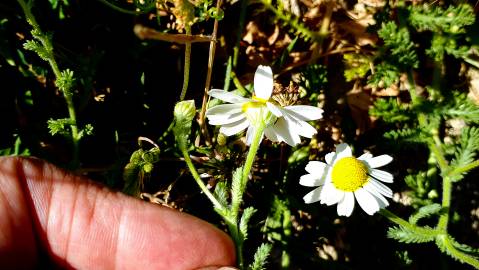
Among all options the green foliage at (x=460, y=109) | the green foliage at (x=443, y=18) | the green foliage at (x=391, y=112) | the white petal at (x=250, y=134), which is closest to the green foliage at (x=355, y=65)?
the green foliage at (x=391, y=112)

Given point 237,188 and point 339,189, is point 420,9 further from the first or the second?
point 237,188

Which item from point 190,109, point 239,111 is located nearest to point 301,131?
point 239,111

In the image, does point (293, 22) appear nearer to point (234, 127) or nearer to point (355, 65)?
point (355, 65)

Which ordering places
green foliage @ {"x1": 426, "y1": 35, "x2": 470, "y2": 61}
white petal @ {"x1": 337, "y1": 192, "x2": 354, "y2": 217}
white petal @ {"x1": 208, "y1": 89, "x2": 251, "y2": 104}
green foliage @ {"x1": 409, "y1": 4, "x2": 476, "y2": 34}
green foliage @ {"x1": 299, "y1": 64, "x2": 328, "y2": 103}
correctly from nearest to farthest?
white petal @ {"x1": 208, "y1": 89, "x2": 251, "y2": 104} < white petal @ {"x1": 337, "y1": 192, "x2": 354, "y2": 217} < green foliage @ {"x1": 409, "y1": 4, "x2": 476, "y2": 34} < green foliage @ {"x1": 426, "y1": 35, "x2": 470, "y2": 61} < green foliage @ {"x1": 299, "y1": 64, "x2": 328, "y2": 103}

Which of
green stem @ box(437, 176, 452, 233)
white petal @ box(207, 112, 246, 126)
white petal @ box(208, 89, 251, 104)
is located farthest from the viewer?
green stem @ box(437, 176, 452, 233)

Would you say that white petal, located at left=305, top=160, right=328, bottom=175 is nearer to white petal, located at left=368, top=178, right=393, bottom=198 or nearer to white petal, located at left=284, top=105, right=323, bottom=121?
white petal, located at left=368, top=178, right=393, bottom=198

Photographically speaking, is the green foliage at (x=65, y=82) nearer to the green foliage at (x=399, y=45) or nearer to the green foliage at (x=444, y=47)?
the green foliage at (x=399, y=45)

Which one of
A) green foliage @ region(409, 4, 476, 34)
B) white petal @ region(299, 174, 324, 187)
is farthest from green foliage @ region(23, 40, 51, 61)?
green foliage @ region(409, 4, 476, 34)
